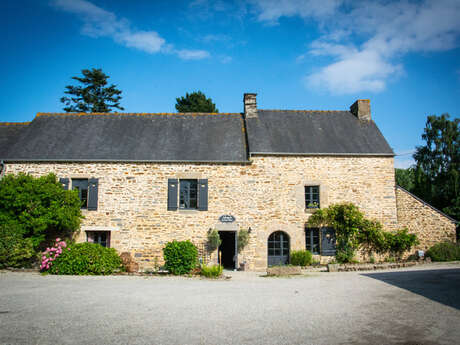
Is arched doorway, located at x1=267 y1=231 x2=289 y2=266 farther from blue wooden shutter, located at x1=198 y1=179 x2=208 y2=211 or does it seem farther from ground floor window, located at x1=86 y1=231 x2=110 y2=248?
ground floor window, located at x1=86 y1=231 x2=110 y2=248

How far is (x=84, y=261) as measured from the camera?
1056 centimetres

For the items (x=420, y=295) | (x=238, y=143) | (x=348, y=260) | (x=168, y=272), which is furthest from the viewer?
(x=238, y=143)

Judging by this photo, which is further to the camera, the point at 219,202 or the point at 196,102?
the point at 196,102

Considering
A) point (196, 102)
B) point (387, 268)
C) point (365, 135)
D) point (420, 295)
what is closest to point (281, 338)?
point (420, 295)

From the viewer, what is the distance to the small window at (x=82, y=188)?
13344mm

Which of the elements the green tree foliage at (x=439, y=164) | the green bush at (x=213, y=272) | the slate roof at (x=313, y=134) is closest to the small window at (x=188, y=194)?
the slate roof at (x=313, y=134)

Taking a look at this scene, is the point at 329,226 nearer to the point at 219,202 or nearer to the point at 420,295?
the point at 219,202

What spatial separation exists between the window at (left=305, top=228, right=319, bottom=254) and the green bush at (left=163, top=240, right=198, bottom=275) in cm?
498

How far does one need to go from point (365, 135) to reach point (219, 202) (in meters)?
7.46

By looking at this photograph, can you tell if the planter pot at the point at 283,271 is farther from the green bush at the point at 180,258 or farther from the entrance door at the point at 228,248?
the entrance door at the point at 228,248

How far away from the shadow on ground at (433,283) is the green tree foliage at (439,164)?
32.8 ft

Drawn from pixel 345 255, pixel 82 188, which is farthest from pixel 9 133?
pixel 345 255

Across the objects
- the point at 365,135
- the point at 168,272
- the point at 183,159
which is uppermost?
the point at 365,135

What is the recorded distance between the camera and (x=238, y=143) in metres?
14.4
